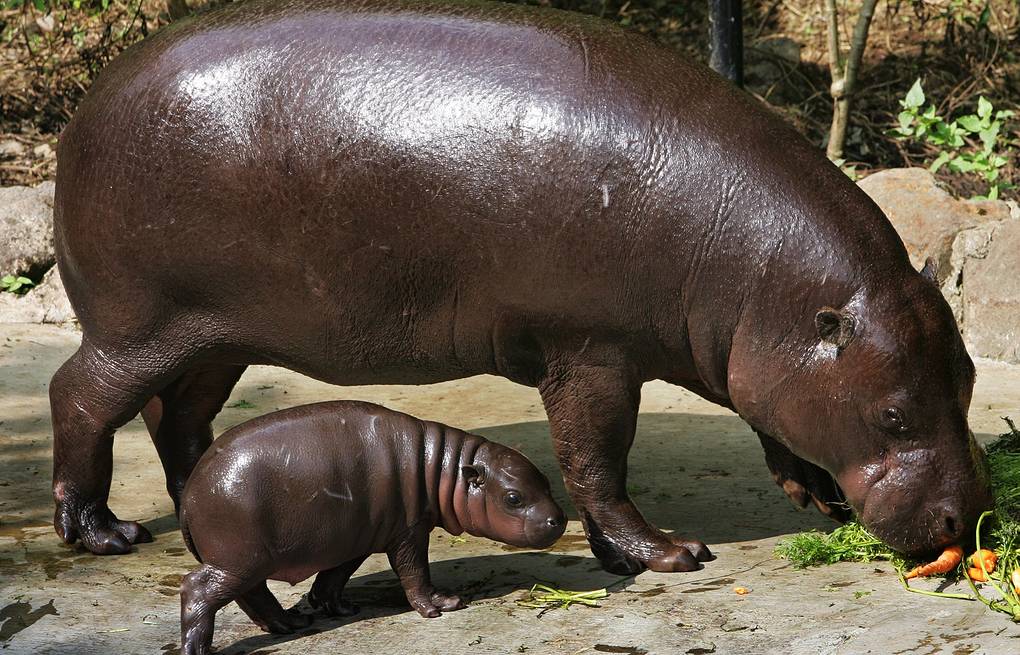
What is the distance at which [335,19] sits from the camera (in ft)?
17.0

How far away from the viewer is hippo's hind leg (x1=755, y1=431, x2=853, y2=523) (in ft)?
18.1

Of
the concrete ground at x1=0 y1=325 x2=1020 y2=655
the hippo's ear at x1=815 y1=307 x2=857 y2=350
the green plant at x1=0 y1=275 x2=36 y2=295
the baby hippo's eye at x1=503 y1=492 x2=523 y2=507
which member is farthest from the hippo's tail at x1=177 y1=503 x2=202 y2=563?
the green plant at x1=0 y1=275 x2=36 y2=295

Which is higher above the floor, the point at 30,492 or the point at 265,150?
the point at 265,150

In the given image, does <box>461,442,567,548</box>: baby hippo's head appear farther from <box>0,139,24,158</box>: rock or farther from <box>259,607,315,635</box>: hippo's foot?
<box>0,139,24,158</box>: rock

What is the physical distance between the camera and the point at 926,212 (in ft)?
29.0

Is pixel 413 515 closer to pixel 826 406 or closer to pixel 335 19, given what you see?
pixel 826 406

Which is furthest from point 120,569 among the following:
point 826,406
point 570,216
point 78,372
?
point 826,406

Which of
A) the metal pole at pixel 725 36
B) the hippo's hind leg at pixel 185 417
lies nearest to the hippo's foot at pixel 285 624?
the hippo's hind leg at pixel 185 417

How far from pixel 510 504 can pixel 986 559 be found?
1.56m

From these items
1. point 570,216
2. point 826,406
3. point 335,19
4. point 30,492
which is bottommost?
point 30,492

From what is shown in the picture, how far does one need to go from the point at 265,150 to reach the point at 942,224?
5144 millimetres

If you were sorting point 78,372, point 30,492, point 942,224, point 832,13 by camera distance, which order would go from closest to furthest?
point 78,372
point 30,492
point 942,224
point 832,13

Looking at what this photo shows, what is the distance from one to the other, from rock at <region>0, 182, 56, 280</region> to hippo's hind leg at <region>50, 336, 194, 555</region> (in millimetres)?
4064

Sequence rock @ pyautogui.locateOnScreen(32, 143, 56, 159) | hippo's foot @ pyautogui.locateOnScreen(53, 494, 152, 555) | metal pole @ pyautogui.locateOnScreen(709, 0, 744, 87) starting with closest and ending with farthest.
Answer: hippo's foot @ pyautogui.locateOnScreen(53, 494, 152, 555), metal pole @ pyautogui.locateOnScreen(709, 0, 744, 87), rock @ pyautogui.locateOnScreen(32, 143, 56, 159)
